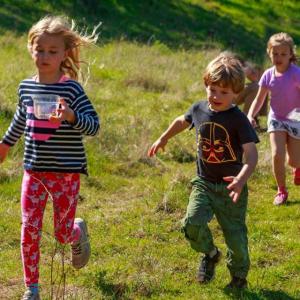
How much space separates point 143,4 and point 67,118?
20.5 m

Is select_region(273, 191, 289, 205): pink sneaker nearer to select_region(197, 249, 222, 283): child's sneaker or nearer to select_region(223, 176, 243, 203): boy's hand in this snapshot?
select_region(197, 249, 222, 283): child's sneaker

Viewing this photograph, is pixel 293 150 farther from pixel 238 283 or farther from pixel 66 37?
pixel 66 37

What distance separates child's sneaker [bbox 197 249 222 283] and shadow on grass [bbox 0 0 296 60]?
13.4m

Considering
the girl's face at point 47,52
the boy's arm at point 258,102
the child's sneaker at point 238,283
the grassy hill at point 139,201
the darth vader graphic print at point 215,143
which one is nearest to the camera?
the girl's face at point 47,52

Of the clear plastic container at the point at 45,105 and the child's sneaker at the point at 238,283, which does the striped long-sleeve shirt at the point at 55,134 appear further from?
the child's sneaker at the point at 238,283

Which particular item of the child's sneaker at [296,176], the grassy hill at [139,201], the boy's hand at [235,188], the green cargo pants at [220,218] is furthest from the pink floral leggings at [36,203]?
the child's sneaker at [296,176]

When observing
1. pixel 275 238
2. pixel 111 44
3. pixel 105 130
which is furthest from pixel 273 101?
pixel 111 44

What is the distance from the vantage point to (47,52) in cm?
451

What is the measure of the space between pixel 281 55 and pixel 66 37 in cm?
303

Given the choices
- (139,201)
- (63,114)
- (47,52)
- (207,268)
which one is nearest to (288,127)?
(139,201)

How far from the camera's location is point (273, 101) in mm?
7250

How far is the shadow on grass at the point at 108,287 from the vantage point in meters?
4.89

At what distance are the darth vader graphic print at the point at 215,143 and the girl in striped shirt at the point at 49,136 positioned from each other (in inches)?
29.8

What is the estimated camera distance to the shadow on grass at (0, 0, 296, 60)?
19641 mm
